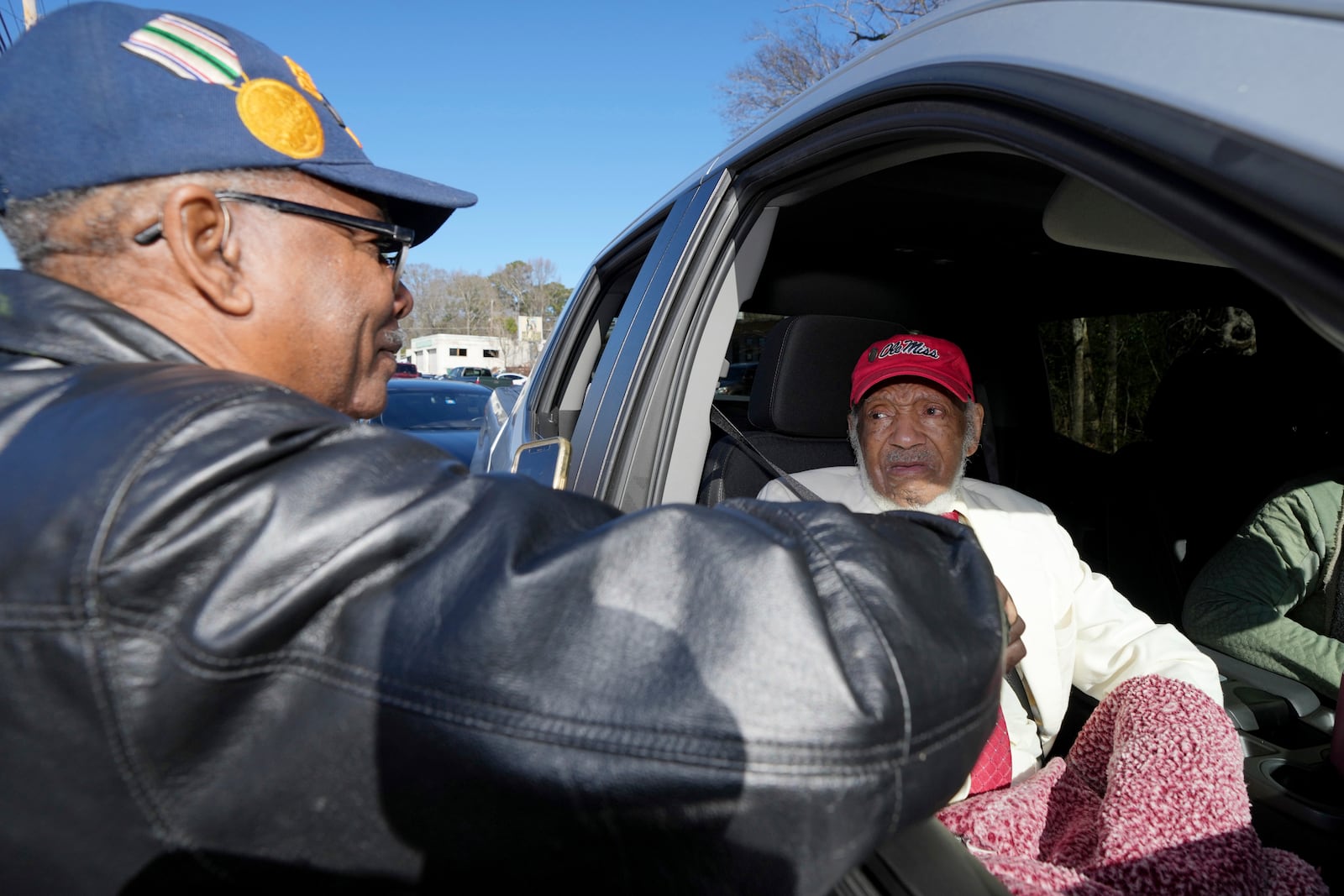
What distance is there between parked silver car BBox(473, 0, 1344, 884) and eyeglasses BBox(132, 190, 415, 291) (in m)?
0.84

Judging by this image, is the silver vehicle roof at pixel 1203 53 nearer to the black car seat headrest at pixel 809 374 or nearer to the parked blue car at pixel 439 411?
the black car seat headrest at pixel 809 374

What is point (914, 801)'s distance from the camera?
650 millimetres

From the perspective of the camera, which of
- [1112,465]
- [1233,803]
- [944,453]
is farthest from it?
[1112,465]

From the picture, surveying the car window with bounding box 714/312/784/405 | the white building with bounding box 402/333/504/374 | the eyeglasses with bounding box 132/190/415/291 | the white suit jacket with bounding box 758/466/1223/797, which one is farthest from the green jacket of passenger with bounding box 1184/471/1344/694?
the white building with bounding box 402/333/504/374

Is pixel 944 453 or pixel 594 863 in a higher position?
pixel 944 453

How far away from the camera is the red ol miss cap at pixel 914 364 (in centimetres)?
240

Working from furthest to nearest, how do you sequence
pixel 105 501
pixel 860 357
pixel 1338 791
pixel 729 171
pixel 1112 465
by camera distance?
1. pixel 1112 465
2. pixel 860 357
3. pixel 729 171
4. pixel 1338 791
5. pixel 105 501

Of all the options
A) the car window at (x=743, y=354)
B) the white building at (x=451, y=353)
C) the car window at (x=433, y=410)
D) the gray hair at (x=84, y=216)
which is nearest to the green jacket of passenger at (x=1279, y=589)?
the car window at (x=743, y=354)

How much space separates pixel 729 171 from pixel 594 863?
6.00 feet

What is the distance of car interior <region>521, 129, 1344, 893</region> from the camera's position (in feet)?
6.12

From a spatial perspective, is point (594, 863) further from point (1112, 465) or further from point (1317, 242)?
point (1112, 465)

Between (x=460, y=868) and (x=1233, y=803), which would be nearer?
(x=460, y=868)

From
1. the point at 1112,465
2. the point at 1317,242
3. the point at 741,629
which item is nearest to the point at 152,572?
the point at 741,629

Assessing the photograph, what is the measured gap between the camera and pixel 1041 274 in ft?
10.2
